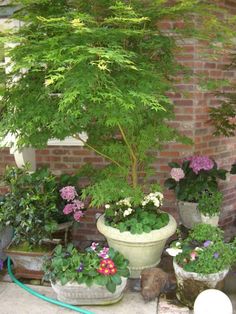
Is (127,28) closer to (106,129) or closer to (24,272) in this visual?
(106,129)

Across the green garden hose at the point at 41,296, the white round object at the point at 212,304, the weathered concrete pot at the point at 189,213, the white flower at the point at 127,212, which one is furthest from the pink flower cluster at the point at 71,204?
the white round object at the point at 212,304

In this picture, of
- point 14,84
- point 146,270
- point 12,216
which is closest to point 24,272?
point 12,216

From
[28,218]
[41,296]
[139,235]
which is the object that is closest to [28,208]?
[28,218]

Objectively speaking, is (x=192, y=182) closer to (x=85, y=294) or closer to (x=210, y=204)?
(x=210, y=204)

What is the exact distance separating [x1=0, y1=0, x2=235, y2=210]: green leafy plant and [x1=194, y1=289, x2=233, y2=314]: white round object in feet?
2.91

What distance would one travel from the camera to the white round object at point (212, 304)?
7.58ft

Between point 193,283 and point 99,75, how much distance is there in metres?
1.48

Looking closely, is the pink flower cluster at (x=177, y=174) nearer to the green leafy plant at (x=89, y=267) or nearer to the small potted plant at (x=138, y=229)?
the small potted plant at (x=138, y=229)

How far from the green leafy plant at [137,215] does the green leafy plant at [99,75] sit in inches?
6.3

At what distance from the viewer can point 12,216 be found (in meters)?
3.10

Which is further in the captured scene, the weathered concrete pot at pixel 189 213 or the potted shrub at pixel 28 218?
the weathered concrete pot at pixel 189 213

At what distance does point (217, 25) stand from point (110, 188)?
1359mm

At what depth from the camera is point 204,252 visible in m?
2.64

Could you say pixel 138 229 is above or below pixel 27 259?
above
